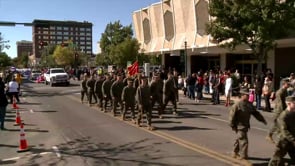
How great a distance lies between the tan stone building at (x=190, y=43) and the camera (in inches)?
1475

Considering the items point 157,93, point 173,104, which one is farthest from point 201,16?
point 157,93

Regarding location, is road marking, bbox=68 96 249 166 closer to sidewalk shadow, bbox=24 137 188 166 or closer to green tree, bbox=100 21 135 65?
sidewalk shadow, bbox=24 137 188 166

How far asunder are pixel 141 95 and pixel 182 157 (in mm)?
5712

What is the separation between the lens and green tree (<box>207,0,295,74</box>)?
2566cm

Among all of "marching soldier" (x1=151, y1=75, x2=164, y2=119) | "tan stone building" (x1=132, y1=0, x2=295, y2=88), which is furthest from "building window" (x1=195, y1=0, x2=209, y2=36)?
"marching soldier" (x1=151, y1=75, x2=164, y2=119)

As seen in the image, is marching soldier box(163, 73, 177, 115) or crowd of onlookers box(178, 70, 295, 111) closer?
marching soldier box(163, 73, 177, 115)

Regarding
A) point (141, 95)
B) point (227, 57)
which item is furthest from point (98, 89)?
point (227, 57)

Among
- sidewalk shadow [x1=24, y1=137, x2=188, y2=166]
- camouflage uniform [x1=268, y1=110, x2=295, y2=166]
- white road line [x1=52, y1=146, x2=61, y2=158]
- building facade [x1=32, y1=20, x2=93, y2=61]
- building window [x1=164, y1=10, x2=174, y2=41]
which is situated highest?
building facade [x1=32, y1=20, x2=93, y2=61]

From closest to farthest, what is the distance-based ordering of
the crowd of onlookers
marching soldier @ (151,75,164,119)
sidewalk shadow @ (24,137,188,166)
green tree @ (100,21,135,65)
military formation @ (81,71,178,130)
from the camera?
sidewalk shadow @ (24,137,188,166) < military formation @ (81,71,178,130) < marching soldier @ (151,75,164,119) < the crowd of onlookers < green tree @ (100,21,135,65)

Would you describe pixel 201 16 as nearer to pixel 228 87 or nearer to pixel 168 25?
pixel 168 25

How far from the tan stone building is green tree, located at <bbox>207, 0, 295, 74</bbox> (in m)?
5.80

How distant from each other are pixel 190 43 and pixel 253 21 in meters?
22.5

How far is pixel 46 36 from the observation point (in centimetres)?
17925

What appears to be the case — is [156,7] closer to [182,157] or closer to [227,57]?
[227,57]
